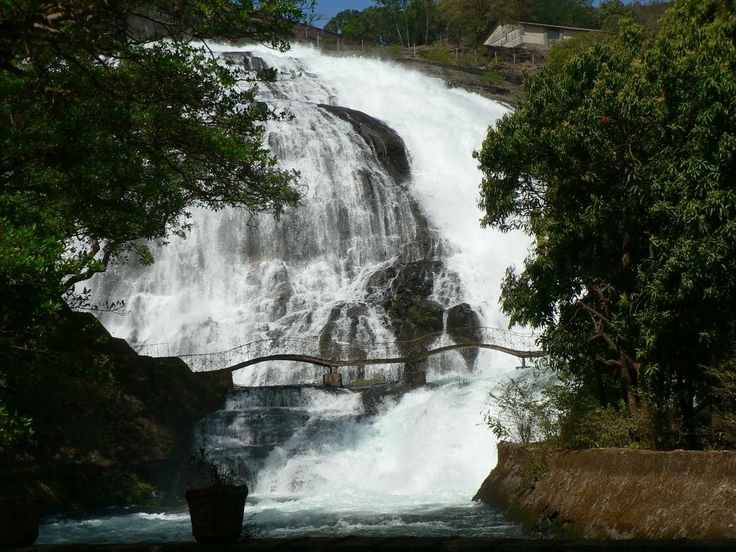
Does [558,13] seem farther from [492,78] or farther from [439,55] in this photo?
[492,78]

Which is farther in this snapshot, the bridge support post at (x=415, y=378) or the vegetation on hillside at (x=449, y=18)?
the vegetation on hillside at (x=449, y=18)

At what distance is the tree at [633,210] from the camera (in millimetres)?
9406

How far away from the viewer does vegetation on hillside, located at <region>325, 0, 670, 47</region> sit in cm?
6925

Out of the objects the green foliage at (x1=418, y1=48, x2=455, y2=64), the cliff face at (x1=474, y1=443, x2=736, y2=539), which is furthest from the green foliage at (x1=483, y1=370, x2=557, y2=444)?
the green foliage at (x1=418, y1=48, x2=455, y2=64)

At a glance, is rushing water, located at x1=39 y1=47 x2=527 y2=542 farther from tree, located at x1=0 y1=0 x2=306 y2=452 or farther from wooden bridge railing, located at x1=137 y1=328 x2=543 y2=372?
tree, located at x1=0 y1=0 x2=306 y2=452

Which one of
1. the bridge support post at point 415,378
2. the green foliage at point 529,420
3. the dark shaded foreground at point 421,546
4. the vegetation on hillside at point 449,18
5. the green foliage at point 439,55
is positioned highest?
the vegetation on hillside at point 449,18

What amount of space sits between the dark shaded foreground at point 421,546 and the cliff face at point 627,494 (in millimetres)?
1438

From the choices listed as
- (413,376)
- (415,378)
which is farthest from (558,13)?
(415,378)

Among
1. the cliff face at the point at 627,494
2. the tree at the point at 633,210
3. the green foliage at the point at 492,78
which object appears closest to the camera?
the cliff face at the point at 627,494

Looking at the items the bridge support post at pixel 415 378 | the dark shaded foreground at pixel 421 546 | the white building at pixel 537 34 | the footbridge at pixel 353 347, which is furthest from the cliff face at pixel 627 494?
the white building at pixel 537 34

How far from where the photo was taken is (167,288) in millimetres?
30266

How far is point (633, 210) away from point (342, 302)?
58.9 ft

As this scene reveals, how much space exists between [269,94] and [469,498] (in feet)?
97.4

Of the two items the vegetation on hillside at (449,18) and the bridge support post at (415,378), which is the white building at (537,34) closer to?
the vegetation on hillside at (449,18)
